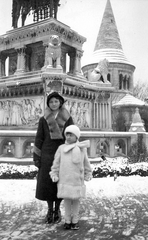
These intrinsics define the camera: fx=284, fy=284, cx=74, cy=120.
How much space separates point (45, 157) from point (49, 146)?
219 mm

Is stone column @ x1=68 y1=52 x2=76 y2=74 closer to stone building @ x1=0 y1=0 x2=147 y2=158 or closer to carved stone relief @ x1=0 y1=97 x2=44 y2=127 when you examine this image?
stone building @ x1=0 y1=0 x2=147 y2=158

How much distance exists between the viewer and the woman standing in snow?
5125mm

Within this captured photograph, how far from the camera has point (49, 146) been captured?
534cm

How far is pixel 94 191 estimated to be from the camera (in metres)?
7.93

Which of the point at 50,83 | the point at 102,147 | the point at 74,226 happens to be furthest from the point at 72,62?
the point at 74,226

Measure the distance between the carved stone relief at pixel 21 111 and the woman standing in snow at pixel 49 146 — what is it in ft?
34.8

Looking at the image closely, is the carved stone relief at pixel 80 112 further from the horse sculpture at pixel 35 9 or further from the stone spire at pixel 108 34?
the stone spire at pixel 108 34

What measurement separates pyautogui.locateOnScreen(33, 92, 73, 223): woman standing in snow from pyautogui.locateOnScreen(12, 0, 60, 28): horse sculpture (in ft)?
48.6

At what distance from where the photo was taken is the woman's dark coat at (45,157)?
5117 millimetres

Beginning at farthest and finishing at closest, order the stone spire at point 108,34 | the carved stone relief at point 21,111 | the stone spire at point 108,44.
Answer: the stone spire at point 108,34 < the stone spire at point 108,44 < the carved stone relief at point 21,111

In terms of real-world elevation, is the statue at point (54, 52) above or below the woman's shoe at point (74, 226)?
above

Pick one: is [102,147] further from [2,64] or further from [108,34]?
[108,34]

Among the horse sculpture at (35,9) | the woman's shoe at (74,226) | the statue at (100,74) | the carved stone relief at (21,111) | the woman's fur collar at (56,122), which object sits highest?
the horse sculpture at (35,9)

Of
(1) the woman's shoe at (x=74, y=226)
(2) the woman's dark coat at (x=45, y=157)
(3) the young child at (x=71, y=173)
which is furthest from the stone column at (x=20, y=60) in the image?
(1) the woman's shoe at (x=74, y=226)
